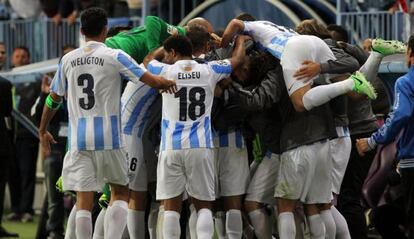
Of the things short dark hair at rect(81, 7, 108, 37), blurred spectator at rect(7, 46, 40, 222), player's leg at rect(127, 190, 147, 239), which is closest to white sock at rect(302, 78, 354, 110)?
short dark hair at rect(81, 7, 108, 37)

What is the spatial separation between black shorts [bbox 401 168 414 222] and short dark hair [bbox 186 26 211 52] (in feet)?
6.55

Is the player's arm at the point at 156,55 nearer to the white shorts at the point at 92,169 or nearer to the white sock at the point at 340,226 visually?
the white shorts at the point at 92,169

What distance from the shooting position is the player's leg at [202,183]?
11.3 meters

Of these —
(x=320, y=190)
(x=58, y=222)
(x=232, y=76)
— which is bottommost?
(x=58, y=222)

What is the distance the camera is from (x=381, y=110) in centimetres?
1323

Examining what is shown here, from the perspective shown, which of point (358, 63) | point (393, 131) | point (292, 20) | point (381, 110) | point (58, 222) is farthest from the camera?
point (292, 20)

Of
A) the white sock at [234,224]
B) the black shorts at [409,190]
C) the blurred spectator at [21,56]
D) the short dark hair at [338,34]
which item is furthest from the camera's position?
the blurred spectator at [21,56]

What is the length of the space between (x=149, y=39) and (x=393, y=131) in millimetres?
2334

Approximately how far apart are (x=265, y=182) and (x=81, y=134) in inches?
63.7

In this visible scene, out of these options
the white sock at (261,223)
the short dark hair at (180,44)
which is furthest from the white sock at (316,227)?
the short dark hair at (180,44)

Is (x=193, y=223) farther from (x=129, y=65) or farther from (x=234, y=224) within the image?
(x=129, y=65)

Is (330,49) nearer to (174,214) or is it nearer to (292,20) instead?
(174,214)

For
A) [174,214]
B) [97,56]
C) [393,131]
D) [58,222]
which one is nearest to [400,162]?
[393,131]

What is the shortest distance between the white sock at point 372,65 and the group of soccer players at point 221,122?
1 centimetres
